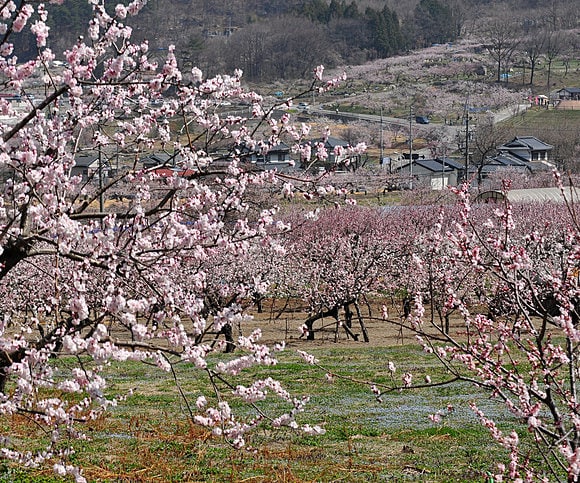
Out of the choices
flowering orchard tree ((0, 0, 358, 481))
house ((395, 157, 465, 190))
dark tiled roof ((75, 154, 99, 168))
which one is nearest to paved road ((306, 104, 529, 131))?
house ((395, 157, 465, 190))

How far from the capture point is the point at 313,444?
365 inches

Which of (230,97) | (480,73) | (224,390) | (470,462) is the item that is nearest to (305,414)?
(224,390)

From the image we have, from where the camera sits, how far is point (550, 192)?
3962 centimetres

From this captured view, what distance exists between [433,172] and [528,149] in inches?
567

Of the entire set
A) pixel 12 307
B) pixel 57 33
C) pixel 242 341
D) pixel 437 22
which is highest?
pixel 437 22

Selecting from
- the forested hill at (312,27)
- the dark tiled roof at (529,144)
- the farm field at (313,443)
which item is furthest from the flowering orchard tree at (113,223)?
the forested hill at (312,27)

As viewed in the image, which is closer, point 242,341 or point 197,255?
point 242,341

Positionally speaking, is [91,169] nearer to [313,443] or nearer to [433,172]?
[313,443]

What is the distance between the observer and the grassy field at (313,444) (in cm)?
802

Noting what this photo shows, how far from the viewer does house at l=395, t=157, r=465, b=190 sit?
58922 millimetres

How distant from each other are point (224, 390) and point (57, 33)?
4022 cm

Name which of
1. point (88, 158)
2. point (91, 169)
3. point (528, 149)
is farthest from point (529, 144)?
point (91, 169)

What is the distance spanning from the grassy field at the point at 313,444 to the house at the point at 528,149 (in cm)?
6102

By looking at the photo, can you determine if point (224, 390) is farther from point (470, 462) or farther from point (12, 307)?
point (12, 307)
